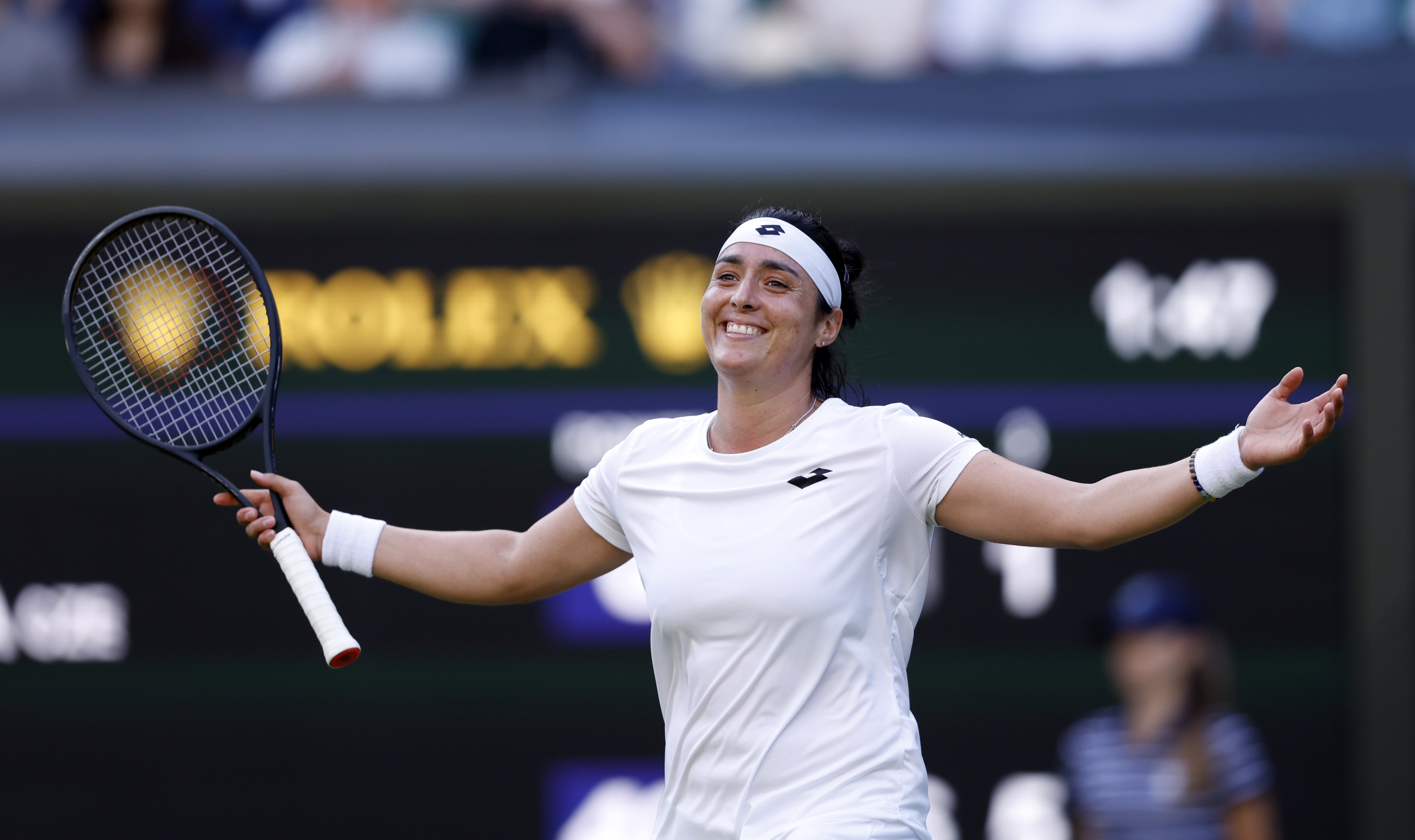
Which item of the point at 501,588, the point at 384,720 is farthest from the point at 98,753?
the point at 501,588

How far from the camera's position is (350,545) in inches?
121

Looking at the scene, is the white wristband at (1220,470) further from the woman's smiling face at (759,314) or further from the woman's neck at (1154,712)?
the woman's neck at (1154,712)

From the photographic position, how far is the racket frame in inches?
125

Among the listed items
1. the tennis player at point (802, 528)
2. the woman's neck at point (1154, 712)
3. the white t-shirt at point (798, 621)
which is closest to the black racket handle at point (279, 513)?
the tennis player at point (802, 528)

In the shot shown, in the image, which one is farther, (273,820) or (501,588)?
(273,820)

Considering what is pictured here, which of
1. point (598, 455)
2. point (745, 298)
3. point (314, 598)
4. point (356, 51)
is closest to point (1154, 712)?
point (598, 455)

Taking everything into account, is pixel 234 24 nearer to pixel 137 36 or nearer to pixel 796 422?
pixel 137 36

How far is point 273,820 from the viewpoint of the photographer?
524 cm

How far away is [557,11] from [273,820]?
119 inches

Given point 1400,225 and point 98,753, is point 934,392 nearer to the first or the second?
point 1400,225

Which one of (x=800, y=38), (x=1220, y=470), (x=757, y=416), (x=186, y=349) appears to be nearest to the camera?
(x=1220, y=470)

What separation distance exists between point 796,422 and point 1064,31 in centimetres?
359

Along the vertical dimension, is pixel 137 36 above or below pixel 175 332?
above

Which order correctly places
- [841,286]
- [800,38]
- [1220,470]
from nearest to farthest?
[1220,470] < [841,286] < [800,38]
